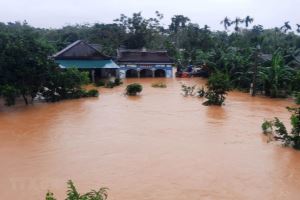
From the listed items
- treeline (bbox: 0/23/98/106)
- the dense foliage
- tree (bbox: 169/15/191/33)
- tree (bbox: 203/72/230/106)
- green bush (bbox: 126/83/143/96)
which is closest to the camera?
the dense foliage

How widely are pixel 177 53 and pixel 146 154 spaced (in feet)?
105

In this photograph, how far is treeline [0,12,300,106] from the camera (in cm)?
1992

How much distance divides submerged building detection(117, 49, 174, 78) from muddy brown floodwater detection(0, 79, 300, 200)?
53.2ft

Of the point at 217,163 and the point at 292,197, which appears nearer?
the point at 292,197

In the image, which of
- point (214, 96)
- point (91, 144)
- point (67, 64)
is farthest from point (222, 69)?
point (91, 144)

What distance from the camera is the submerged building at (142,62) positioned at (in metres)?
37.3

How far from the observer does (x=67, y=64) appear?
33281 millimetres

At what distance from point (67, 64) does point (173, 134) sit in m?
20.2

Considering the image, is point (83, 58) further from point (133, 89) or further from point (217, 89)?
point (217, 89)

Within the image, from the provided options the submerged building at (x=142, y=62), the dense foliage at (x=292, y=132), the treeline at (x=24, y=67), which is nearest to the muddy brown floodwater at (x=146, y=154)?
the dense foliage at (x=292, y=132)

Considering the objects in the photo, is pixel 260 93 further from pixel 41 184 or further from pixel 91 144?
pixel 41 184

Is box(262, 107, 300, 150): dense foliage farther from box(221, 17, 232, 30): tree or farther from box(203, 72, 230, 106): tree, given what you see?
box(221, 17, 232, 30): tree

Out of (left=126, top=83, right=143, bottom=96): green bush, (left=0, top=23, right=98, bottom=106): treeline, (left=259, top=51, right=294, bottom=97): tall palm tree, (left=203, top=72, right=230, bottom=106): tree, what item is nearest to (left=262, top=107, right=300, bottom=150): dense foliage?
(left=203, top=72, right=230, bottom=106): tree

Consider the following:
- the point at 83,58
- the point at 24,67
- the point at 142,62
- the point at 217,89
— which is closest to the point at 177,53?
the point at 142,62
